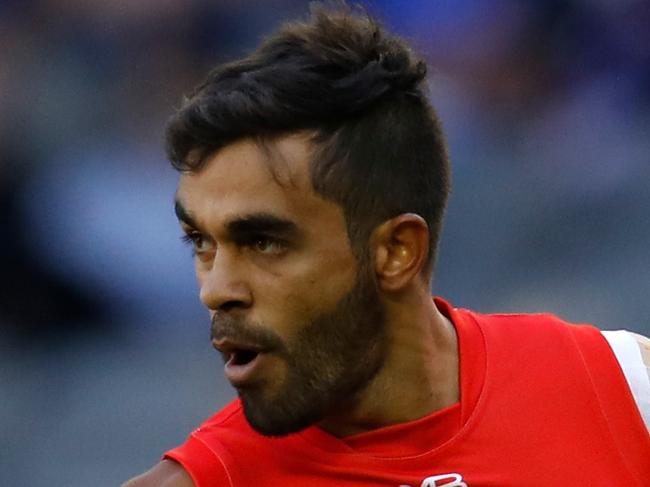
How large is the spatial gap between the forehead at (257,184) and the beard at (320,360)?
0.61 feet

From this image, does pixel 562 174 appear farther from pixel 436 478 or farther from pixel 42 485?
pixel 436 478

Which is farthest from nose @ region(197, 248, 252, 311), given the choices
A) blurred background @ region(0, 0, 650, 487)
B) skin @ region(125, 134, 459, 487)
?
blurred background @ region(0, 0, 650, 487)

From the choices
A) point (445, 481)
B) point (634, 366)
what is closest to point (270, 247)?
point (445, 481)

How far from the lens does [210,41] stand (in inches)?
238

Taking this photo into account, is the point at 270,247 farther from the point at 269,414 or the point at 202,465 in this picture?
the point at 202,465

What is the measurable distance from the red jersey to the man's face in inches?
4.8

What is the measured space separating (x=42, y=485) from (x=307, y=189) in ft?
11.0

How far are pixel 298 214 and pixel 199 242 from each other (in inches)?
8.4

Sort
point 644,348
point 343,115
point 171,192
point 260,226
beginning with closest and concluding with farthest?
1. point 260,226
2. point 343,115
3. point 644,348
4. point 171,192

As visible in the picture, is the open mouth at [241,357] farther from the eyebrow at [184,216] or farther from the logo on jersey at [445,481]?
the logo on jersey at [445,481]

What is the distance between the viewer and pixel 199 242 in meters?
2.55

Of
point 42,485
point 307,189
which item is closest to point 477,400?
point 307,189

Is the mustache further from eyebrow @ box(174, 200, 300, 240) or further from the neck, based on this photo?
the neck

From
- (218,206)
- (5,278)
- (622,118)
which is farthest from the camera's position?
(622,118)
